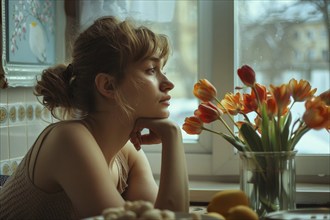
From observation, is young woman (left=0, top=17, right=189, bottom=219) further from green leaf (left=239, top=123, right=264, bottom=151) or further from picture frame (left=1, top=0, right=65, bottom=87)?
picture frame (left=1, top=0, right=65, bottom=87)

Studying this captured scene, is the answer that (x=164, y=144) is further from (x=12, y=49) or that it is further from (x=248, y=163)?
(x=12, y=49)

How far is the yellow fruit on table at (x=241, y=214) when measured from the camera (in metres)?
1.18

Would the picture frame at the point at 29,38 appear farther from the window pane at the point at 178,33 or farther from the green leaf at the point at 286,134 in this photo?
the green leaf at the point at 286,134

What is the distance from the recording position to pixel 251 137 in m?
1.43

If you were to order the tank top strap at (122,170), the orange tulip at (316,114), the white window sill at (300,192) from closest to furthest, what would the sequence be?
the orange tulip at (316,114)
the tank top strap at (122,170)
the white window sill at (300,192)

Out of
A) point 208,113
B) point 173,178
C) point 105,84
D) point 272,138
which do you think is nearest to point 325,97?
point 272,138

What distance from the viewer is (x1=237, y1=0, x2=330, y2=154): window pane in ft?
7.39

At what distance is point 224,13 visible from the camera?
2.30m

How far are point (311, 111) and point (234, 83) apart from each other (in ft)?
3.12

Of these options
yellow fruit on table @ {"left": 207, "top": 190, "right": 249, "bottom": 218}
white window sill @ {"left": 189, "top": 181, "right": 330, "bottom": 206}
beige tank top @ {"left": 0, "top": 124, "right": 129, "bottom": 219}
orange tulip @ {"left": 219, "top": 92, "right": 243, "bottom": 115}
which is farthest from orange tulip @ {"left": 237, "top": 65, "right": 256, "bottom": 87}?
white window sill @ {"left": 189, "top": 181, "right": 330, "bottom": 206}

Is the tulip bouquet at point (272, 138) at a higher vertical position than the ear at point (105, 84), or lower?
lower

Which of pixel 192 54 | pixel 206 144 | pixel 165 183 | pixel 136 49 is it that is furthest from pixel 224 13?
pixel 165 183

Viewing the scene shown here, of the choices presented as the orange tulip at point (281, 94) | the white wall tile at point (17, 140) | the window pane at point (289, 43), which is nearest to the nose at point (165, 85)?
the orange tulip at point (281, 94)

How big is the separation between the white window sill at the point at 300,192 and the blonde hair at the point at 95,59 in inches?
23.9
